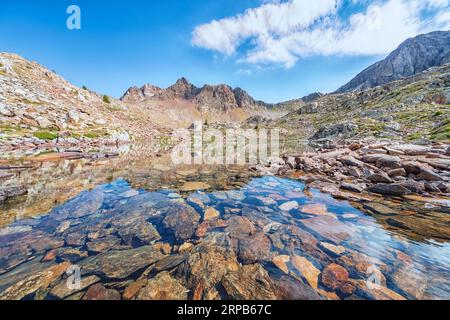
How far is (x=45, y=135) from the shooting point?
78.2 feet

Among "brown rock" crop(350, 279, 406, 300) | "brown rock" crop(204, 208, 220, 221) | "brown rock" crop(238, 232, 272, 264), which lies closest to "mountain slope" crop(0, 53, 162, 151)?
"brown rock" crop(204, 208, 220, 221)

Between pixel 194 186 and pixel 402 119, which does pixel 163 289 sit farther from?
pixel 402 119

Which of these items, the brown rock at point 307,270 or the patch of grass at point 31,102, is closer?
the brown rock at point 307,270

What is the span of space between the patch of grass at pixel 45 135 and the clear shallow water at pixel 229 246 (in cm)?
2465

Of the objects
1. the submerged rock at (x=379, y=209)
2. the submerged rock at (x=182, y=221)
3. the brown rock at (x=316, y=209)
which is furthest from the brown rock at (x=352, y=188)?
the submerged rock at (x=182, y=221)

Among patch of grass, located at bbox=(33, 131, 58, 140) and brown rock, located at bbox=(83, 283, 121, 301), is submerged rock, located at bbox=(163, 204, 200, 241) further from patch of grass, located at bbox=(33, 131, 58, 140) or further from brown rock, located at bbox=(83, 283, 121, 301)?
patch of grass, located at bbox=(33, 131, 58, 140)

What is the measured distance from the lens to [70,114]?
31750 millimetres

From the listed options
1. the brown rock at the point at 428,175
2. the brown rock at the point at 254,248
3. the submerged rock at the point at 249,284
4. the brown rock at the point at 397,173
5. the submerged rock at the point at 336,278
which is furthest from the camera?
the brown rock at the point at 397,173

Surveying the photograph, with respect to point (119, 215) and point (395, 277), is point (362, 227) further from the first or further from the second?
point (119, 215)

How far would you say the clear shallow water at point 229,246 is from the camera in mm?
3125

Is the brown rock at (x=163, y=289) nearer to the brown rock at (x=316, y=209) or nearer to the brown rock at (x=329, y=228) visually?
the brown rock at (x=329, y=228)

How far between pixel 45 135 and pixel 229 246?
30937 millimetres

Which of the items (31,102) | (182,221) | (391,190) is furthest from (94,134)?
(391,190)

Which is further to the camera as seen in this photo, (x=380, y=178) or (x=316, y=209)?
(x=380, y=178)
